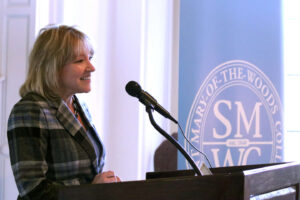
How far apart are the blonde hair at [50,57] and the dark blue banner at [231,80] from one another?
1095mm

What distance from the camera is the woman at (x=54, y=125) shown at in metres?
1.41

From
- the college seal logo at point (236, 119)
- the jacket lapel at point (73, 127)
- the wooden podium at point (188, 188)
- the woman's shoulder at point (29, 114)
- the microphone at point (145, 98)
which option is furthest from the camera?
the college seal logo at point (236, 119)

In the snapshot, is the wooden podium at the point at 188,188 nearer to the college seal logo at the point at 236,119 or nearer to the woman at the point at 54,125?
the woman at the point at 54,125

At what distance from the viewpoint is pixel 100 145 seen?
1.71m

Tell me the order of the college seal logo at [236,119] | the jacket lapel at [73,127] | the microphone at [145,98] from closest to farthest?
the microphone at [145,98] → the jacket lapel at [73,127] → the college seal logo at [236,119]

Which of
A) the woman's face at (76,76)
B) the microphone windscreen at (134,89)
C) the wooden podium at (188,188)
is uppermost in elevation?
the woman's face at (76,76)

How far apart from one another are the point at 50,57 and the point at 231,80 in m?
1.39

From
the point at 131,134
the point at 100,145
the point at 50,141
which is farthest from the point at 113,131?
the point at 50,141

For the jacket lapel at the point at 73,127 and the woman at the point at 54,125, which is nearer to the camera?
the woman at the point at 54,125

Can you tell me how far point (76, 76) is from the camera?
166 centimetres

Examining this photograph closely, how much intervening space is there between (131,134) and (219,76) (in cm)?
95

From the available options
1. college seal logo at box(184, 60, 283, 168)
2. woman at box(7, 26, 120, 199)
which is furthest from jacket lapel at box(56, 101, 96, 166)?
college seal logo at box(184, 60, 283, 168)

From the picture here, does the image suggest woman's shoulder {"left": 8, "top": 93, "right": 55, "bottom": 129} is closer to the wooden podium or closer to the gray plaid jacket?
the gray plaid jacket

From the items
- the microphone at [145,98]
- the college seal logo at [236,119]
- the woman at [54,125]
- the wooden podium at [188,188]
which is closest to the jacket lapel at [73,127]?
the woman at [54,125]
